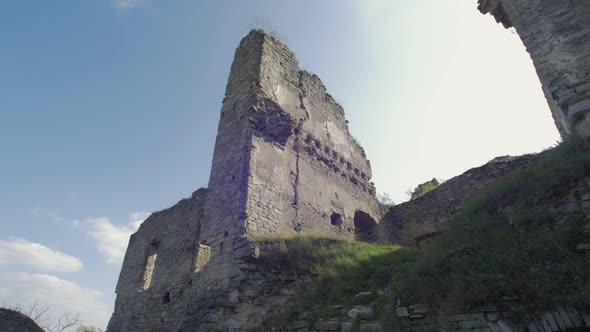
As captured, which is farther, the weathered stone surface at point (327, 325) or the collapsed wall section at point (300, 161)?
the collapsed wall section at point (300, 161)

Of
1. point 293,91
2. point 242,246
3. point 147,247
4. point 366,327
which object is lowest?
point 366,327

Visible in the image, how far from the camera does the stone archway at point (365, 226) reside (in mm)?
10109

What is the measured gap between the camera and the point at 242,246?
237 inches

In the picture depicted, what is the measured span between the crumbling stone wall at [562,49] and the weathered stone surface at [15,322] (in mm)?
11633

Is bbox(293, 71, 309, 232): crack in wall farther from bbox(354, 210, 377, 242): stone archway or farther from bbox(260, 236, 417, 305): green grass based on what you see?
bbox(354, 210, 377, 242): stone archway

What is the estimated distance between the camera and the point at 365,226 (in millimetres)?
10453

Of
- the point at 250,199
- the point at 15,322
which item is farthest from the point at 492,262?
the point at 15,322

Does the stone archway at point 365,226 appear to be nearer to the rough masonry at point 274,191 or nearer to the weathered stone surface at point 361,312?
the rough masonry at point 274,191

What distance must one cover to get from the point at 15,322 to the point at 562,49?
41.3 ft

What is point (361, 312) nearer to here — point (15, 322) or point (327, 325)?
point (327, 325)

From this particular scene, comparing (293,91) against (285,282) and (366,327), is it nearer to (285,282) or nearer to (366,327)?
(285,282)

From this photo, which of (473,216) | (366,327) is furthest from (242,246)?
(473,216)

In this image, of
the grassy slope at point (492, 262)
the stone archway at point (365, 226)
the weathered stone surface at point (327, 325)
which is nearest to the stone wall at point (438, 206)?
the stone archway at point (365, 226)

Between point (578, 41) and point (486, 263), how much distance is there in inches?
191
